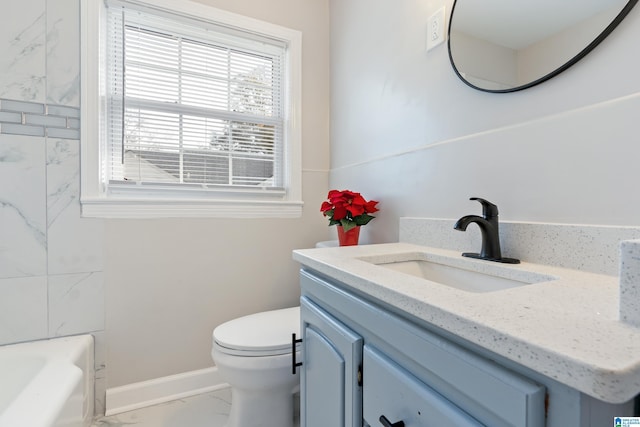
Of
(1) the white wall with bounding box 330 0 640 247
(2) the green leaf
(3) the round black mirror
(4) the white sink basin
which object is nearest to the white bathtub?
(4) the white sink basin

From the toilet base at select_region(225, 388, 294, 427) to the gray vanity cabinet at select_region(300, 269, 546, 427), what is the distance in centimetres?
38

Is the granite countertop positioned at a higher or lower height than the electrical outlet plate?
lower

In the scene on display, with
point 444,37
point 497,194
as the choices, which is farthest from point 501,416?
point 444,37

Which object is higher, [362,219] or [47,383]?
[362,219]

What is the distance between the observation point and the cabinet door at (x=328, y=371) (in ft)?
2.24

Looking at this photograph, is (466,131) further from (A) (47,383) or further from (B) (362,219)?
(A) (47,383)

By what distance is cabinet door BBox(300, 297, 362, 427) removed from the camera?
68 centimetres

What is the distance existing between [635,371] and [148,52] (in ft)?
6.83

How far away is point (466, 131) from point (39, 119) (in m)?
1.81

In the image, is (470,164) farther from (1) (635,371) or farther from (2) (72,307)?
(2) (72,307)

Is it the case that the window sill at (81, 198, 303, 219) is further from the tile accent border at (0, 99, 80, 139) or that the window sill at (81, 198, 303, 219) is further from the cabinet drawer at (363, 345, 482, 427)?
the cabinet drawer at (363, 345, 482, 427)

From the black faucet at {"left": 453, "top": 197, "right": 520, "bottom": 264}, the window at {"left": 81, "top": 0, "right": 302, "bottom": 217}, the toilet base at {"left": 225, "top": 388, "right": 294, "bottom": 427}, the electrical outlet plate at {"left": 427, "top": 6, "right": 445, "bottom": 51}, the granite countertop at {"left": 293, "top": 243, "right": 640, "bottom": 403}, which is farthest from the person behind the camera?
the window at {"left": 81, "top": 0, "right": 302, "bottom": 217}

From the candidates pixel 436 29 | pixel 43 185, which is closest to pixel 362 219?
pixel 436 29

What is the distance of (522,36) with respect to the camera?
0.89 meters
